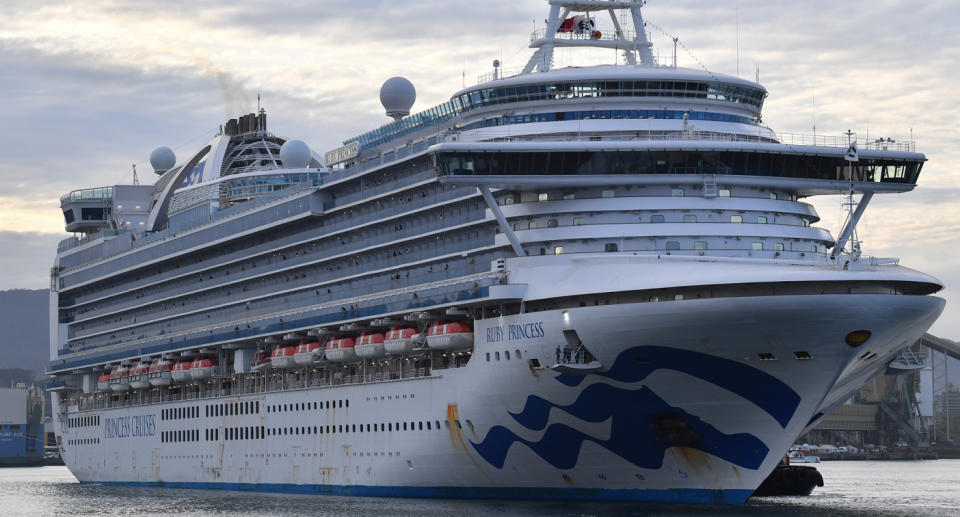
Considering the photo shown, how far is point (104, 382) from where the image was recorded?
6850cm

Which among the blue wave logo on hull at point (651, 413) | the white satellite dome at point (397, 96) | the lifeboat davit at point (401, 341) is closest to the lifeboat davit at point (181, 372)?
the white satellite dome at point (397, 96)

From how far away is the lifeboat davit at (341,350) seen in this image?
49.0 m

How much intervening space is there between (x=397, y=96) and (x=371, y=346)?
37.8 feet

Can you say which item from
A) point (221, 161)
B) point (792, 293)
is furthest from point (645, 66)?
point (221, 161)

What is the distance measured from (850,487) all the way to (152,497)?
28.4 m

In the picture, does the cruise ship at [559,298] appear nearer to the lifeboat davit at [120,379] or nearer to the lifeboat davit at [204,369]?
the lifeboat davit at [204,369]

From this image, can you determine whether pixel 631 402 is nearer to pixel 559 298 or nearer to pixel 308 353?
pixel 559 298

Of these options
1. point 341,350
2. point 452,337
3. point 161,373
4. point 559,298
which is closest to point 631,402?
point 559,298

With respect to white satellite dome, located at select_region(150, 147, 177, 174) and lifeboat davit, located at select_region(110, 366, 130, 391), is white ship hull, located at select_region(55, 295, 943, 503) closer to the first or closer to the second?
lifeboat davit, located at select_region(110, 366, 130, 391)

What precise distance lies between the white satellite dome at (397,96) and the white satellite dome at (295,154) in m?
11.5

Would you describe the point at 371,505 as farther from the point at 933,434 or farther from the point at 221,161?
the point at 933,434

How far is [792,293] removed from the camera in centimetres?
3662

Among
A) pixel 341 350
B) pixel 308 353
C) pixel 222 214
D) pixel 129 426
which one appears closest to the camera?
pixel 341 350

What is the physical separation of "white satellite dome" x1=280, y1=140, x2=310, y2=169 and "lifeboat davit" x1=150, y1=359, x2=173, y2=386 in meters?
10.3
